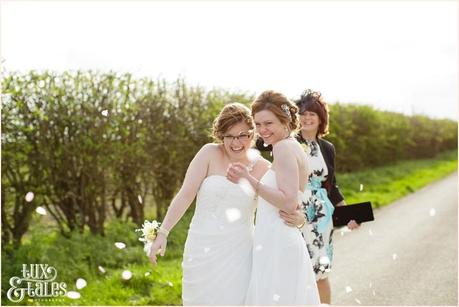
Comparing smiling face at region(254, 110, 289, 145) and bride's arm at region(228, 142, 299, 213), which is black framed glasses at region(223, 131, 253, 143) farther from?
bride's arm at region(228, 142, 299, 213)

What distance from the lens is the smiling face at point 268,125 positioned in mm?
4117

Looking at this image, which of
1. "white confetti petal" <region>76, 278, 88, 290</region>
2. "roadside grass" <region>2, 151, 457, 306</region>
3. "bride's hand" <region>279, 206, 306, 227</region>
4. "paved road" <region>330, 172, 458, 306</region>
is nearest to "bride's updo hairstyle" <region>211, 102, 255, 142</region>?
"bride's hand" <region>279, 206, 306, 227</region>

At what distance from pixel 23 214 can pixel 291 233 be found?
18.6 feet

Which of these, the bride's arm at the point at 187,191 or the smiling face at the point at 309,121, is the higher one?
the smiling face at the point at 309,121

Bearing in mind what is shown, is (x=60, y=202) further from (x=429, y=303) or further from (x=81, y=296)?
(x=429, y=303)

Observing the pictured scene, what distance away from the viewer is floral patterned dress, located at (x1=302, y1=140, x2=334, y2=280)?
17.6 feet

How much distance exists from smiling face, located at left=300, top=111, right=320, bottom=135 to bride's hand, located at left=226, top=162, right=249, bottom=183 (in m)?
1.54

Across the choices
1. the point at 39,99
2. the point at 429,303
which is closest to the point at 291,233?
the point at 429,303

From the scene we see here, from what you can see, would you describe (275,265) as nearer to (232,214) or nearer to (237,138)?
(232,214)

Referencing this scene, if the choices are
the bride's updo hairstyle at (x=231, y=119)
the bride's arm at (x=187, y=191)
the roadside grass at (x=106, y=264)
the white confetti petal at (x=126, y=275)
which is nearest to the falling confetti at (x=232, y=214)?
the bride's arm at (x=187, y=191)

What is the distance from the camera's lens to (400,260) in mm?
8750

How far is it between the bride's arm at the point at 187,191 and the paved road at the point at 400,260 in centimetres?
303

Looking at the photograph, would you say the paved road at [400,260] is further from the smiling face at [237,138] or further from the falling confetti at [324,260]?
the smiling face at [237,138]

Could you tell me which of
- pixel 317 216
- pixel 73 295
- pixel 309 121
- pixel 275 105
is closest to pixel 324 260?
pixel 317 216
